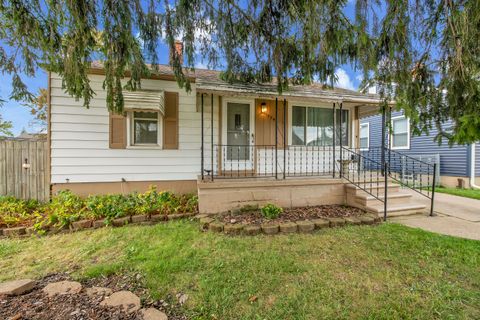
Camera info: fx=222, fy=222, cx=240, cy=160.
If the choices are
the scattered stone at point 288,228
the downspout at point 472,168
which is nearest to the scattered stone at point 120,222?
the scattered stone at point 288,228

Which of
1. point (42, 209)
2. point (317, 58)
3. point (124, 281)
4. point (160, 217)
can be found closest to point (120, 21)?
point (317, 58)

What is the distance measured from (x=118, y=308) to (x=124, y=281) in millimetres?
511

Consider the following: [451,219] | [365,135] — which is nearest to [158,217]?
[451,219]

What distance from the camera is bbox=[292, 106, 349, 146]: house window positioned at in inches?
273

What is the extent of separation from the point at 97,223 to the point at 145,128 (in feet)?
8.81

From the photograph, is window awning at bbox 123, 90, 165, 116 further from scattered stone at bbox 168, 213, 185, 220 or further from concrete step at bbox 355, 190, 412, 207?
concrete step at bbox 355, 190, 412, 207

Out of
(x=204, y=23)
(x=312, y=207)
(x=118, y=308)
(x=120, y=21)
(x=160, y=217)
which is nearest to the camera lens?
(x=118, y=308)

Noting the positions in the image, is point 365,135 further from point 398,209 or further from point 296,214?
point 296,214

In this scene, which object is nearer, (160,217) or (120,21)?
(120,21)

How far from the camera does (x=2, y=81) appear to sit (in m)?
3.74

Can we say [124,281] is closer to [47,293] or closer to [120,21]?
[47,293]

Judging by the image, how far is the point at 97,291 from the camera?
2422 millimetres

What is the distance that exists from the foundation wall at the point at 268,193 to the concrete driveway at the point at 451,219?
1.41 meters

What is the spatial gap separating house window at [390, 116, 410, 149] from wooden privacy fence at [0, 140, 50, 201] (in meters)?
13.4
